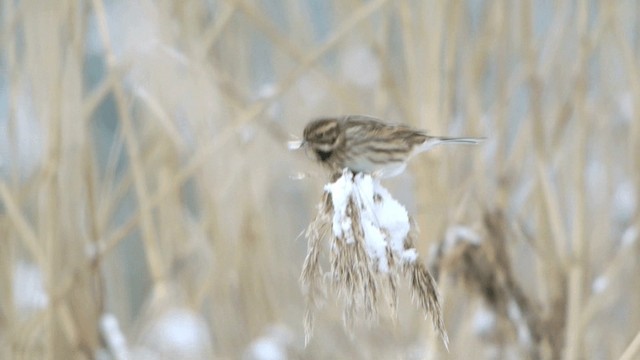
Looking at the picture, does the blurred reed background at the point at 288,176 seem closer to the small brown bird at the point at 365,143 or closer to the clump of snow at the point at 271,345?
the clump of snow at the point at 271,345

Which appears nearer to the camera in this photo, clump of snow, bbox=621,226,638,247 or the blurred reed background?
the blurred reed background

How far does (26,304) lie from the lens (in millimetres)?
1558

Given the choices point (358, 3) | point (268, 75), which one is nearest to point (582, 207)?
point (358, 3)

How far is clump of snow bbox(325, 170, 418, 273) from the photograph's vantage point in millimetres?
652

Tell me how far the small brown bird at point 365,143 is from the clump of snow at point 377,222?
0.36ft

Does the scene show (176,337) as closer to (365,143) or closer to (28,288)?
(28,288)

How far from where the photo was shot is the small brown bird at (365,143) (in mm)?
812

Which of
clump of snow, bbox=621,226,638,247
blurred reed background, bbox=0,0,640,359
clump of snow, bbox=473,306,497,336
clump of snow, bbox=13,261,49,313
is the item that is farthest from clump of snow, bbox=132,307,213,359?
clump of snow, bbox=621,226,638,247

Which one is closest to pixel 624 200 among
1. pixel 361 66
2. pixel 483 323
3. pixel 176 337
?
pixel 483 323

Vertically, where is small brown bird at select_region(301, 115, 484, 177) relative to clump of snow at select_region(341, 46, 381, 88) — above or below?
below

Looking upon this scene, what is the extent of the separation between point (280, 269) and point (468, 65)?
0.53m

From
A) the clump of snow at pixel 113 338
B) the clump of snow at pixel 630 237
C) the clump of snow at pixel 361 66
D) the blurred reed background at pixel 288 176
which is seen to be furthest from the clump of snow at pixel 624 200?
the clump of snow at pixel 113 338

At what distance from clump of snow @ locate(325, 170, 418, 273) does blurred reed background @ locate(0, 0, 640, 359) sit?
1.45 ft

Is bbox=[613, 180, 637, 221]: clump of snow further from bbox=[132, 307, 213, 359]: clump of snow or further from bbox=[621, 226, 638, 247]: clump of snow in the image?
bbox=[132, 307, 213, 359]: clump of snow
